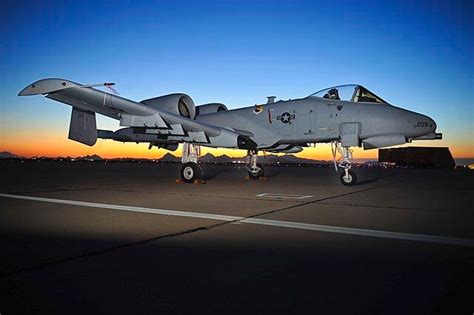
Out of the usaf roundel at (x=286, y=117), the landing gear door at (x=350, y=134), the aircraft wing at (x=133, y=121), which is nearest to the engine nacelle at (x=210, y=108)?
the aircraft wing at (x=133, y=121)

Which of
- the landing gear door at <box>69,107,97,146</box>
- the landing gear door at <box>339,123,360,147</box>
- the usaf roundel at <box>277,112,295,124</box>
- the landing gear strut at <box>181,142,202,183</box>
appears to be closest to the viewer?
the landing gear door at <box>339,123,360,147</box>

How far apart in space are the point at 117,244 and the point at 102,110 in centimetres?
923

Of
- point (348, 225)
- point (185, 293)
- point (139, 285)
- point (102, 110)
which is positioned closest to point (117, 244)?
point (139, 285)

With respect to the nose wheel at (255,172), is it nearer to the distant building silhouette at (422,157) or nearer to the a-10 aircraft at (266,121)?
the a-10 aircraft at (266,121)

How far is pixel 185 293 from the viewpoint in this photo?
2.58 metres

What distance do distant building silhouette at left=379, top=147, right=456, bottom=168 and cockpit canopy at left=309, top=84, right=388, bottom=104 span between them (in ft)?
145

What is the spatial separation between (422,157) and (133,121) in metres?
50.4

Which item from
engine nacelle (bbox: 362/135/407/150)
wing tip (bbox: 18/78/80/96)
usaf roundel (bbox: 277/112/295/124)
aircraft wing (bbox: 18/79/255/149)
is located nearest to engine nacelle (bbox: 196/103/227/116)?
aircraft wing (bbox: 18/79/255/149)

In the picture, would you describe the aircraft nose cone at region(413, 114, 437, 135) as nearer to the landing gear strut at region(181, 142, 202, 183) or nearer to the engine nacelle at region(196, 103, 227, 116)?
the landing gear strut at region(181, 142, 202, 183)

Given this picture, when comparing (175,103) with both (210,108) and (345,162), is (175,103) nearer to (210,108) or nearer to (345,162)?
(210,108)

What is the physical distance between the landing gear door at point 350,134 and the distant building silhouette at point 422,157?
44.7 m

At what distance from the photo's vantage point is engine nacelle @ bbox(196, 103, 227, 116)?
16.5 meters

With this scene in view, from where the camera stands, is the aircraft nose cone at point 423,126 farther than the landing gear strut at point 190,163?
No

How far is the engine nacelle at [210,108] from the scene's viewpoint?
1655 centimetres
